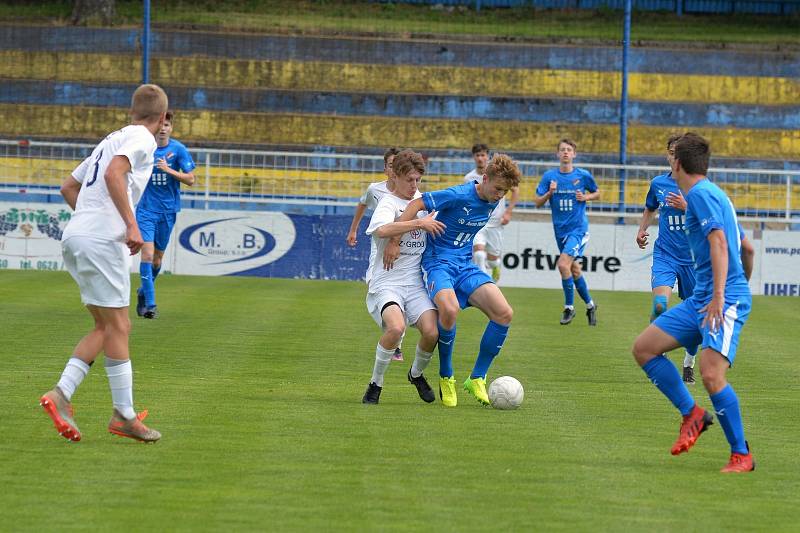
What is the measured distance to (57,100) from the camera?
3019 centimetres

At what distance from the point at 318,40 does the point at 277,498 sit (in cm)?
2588

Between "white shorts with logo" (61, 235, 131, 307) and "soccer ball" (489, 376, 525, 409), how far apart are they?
9.98ft

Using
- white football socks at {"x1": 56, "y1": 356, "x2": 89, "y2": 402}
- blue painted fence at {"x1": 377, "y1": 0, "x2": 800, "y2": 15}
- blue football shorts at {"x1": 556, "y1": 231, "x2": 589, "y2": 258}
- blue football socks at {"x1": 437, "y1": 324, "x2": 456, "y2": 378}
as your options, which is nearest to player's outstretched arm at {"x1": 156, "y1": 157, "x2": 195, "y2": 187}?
blue football shorts at {"x1": 556, "y1": 231, "x2": 589, "y2": 258}

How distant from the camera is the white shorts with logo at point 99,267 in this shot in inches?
285

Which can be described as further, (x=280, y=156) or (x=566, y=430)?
(x=280, y=156)

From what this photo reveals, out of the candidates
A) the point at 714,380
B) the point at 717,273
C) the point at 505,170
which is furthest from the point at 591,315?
the point at 717,273

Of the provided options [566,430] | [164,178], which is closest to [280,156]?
[164,178]

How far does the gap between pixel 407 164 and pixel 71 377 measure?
3.17 metres

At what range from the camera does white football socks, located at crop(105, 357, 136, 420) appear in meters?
7.48

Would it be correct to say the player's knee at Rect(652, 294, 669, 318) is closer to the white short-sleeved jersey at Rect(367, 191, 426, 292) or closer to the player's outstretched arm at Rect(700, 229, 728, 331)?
the white short-sleeved jersey at Rect(367, 191, 426, 292)

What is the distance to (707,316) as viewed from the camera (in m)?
7.19

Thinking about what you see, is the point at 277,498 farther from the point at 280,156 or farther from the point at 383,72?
the point at 383,72

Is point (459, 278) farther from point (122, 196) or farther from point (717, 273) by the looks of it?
point (122, 196)

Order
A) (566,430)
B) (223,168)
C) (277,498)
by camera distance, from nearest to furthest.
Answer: (277,498), (566,430), (223,168)
